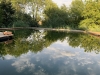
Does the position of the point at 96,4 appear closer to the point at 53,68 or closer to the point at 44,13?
the point at 44,13

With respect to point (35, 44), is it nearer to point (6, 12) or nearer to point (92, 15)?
point (92, 15)

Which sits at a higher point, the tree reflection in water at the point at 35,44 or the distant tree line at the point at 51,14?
the distant tree line at the point at 51,14

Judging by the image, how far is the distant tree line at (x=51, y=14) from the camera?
119ft

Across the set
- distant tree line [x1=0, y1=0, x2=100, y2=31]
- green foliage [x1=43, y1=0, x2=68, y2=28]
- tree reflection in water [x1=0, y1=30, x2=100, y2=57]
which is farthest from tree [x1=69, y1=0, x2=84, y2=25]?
tree reflection in water [x1=0, y1=30, x2=100, y2=57]

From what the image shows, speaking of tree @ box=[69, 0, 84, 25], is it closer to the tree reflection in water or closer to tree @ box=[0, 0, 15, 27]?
tree @ box=[0, 0, 15, 27]

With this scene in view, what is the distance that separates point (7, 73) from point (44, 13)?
4406cm

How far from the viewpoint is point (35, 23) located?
46469 millimetres

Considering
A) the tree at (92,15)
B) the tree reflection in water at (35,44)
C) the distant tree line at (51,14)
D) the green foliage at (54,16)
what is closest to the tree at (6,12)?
the distant tree line at (51,14)

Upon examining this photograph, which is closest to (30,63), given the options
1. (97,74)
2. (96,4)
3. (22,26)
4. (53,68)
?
(53,68)

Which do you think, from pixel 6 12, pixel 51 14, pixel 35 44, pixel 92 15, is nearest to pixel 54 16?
pixel 51 14

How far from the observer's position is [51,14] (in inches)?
1825

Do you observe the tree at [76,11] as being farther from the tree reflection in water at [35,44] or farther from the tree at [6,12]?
the tree reflection in water at [35,44]

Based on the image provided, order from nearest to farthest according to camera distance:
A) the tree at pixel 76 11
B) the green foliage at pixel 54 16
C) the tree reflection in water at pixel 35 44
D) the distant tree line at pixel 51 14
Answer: the tree reflection in water at pixel 35 44 < the distant tree line at pixel 51 14 < the green foliage at pixel 54 16 < the tree at pixel 76 11

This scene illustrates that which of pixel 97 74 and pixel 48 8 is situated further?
pixel 48 8
